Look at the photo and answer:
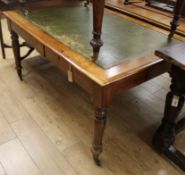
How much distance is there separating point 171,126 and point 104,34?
0.76 meters

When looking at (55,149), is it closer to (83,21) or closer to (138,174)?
(138,174)

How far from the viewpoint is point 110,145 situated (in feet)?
5.07

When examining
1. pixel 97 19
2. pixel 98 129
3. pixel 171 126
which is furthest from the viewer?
pixel 171 126

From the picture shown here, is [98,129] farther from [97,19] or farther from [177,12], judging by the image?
[177,12]

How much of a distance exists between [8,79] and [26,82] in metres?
0.19

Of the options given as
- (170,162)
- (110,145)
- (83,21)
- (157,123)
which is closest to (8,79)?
(83,21)

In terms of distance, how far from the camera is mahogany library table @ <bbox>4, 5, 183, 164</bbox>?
1.14 m

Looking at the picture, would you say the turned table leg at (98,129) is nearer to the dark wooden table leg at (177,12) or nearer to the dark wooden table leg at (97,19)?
the dark wooden table leg at (97,19)

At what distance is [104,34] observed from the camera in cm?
154

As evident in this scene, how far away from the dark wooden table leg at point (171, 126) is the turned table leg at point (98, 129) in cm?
42

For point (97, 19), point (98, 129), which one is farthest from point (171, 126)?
point (97, 19)

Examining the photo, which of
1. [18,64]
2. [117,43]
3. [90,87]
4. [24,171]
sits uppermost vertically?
[117,43]

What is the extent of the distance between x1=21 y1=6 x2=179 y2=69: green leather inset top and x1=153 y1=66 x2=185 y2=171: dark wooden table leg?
10.7 inches

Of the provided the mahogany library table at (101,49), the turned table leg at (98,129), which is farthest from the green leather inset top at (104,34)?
the turned table leg at (98,129)
